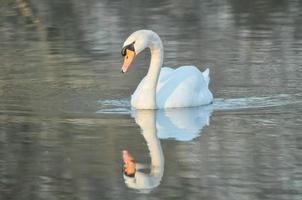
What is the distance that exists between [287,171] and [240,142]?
59.4 inches

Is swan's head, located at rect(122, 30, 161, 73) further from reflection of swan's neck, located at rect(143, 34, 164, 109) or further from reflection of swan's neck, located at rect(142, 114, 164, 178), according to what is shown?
reflection of swan's neck, located at rect(142, 114, 164, 178)

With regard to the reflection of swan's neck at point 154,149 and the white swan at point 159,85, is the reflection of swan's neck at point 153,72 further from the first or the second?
the reflection of swan's neck at point 154,149

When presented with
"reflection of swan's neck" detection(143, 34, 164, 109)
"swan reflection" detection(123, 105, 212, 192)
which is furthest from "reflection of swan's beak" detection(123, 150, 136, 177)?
"reflection of swan's neck" detection(143, 34, 164, 109)

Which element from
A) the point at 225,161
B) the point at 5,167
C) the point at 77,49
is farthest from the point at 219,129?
the point at 77,49

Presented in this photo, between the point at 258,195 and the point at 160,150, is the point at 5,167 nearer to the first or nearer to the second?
the point at 160,150

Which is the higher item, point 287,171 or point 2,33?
point 287,171

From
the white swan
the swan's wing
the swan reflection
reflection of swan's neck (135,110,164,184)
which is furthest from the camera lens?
the swan's wing

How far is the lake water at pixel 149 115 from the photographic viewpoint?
9.27 metres

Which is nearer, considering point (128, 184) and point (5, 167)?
point (128, 184)

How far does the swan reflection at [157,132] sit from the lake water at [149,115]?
0.05 feet

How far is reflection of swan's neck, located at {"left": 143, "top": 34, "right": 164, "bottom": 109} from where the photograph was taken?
13.4 m

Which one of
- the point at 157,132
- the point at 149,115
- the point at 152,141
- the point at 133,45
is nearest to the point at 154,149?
the point at 152,141

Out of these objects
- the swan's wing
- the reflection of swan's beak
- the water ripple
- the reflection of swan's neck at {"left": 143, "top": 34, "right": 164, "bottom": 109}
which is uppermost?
the reflection of swan's beak

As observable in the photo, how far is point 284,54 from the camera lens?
17.3 m
